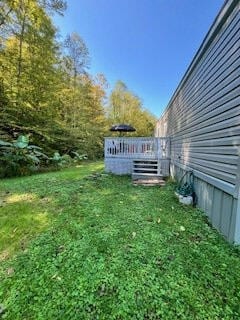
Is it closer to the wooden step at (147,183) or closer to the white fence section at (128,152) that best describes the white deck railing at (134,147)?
the white fence section at (128,152)

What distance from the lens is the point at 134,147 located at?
809 cm

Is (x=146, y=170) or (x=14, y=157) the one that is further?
(x=146, y=170)

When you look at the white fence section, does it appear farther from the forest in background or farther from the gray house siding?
the forest in background

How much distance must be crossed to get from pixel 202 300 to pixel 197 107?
4.09m

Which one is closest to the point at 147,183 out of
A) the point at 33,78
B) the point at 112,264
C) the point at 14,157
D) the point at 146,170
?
the point at 146,170

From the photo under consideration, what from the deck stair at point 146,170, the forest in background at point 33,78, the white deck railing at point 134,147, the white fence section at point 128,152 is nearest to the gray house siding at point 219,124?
the deck stair at point 146,170

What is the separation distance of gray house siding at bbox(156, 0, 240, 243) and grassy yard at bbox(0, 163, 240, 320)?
438 millimetres

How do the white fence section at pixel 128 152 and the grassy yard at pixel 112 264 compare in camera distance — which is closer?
the grassy yard at pixel 112 264

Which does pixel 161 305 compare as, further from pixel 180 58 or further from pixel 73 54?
pixel 180 58

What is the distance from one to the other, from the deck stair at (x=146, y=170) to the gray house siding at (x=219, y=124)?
8.18 feet

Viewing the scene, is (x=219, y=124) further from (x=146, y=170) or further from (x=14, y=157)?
(x=14, y=157)

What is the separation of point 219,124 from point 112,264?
277 cm

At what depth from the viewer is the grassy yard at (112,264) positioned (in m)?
1.77

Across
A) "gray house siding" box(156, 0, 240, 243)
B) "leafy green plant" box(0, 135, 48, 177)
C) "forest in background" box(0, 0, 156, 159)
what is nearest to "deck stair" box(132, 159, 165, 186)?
"gray house siding" box(156, 0, 240, 243)
